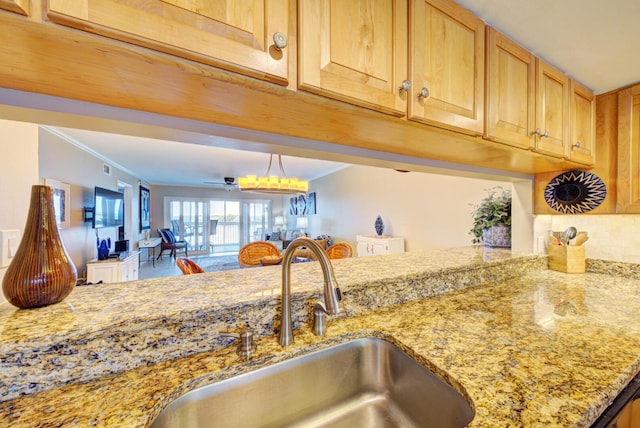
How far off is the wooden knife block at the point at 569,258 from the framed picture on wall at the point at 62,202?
483cm

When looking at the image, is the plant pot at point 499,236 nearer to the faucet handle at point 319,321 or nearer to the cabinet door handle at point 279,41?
the faucet handle at point 319,321

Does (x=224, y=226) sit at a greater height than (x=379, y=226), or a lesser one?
lesser

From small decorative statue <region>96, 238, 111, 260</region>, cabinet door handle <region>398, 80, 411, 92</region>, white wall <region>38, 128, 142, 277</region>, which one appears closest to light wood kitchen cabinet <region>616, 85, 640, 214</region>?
cabinet door handle <region>398, 80, 411, 92</region>

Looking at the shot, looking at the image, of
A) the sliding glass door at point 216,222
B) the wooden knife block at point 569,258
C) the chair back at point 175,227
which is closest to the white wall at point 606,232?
the wooden knife block at point 569,258

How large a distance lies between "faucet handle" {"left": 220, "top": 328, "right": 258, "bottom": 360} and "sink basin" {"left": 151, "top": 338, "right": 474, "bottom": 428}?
51 millimetres

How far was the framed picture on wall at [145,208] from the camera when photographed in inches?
257

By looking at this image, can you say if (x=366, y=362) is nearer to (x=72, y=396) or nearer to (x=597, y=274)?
(x=72, y=396)

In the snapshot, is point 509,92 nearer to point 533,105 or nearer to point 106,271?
point 533,105

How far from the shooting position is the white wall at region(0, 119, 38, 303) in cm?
69

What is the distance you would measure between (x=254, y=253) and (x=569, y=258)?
2902 millimetres

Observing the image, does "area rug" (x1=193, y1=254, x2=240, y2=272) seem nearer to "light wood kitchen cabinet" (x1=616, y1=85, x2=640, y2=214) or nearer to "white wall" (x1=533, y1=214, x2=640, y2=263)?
"white wall" (x1=533, y1=214, x2=640, y2=263)

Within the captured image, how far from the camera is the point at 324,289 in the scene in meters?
0.65

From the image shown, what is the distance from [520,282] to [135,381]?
1.86 meters

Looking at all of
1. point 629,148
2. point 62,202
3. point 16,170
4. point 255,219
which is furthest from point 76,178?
point 255,219
